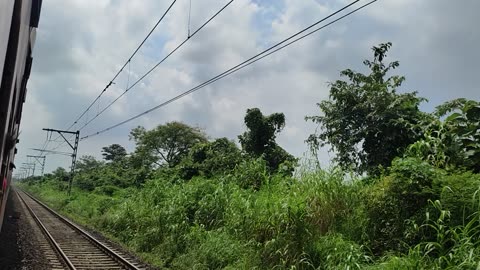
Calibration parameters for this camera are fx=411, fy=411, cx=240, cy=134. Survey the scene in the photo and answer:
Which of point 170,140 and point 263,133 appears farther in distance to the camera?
point 170,140

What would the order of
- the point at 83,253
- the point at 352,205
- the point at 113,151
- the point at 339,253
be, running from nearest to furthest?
the point at 339,253 < the point at 352,205 < the point at 83,253 < the point at 113,151

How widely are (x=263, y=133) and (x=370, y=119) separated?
1180cm

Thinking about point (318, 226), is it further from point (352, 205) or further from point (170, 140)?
point (170, 140)

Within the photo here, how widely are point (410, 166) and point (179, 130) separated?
156 ft

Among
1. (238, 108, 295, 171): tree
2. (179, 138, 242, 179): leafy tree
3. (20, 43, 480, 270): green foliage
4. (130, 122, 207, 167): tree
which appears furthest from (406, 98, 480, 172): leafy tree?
(130, 122, 207, 167): tree

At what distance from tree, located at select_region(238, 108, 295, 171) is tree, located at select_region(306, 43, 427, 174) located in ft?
29.0

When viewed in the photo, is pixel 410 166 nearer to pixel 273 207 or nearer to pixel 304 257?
pixel 304 257

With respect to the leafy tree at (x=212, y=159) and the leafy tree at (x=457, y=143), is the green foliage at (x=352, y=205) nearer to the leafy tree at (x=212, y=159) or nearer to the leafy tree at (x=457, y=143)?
the leafy tree at (x=457, y=143)

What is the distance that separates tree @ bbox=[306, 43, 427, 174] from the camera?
35.1 ft

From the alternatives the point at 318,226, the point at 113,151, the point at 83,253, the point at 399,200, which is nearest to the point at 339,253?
the point at 318,226

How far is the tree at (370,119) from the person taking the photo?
10.7m

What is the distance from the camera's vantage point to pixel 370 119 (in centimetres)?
1159

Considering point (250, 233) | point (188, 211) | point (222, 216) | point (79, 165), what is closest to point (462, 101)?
point (250, 233)

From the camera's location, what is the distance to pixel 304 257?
25.6 feet
